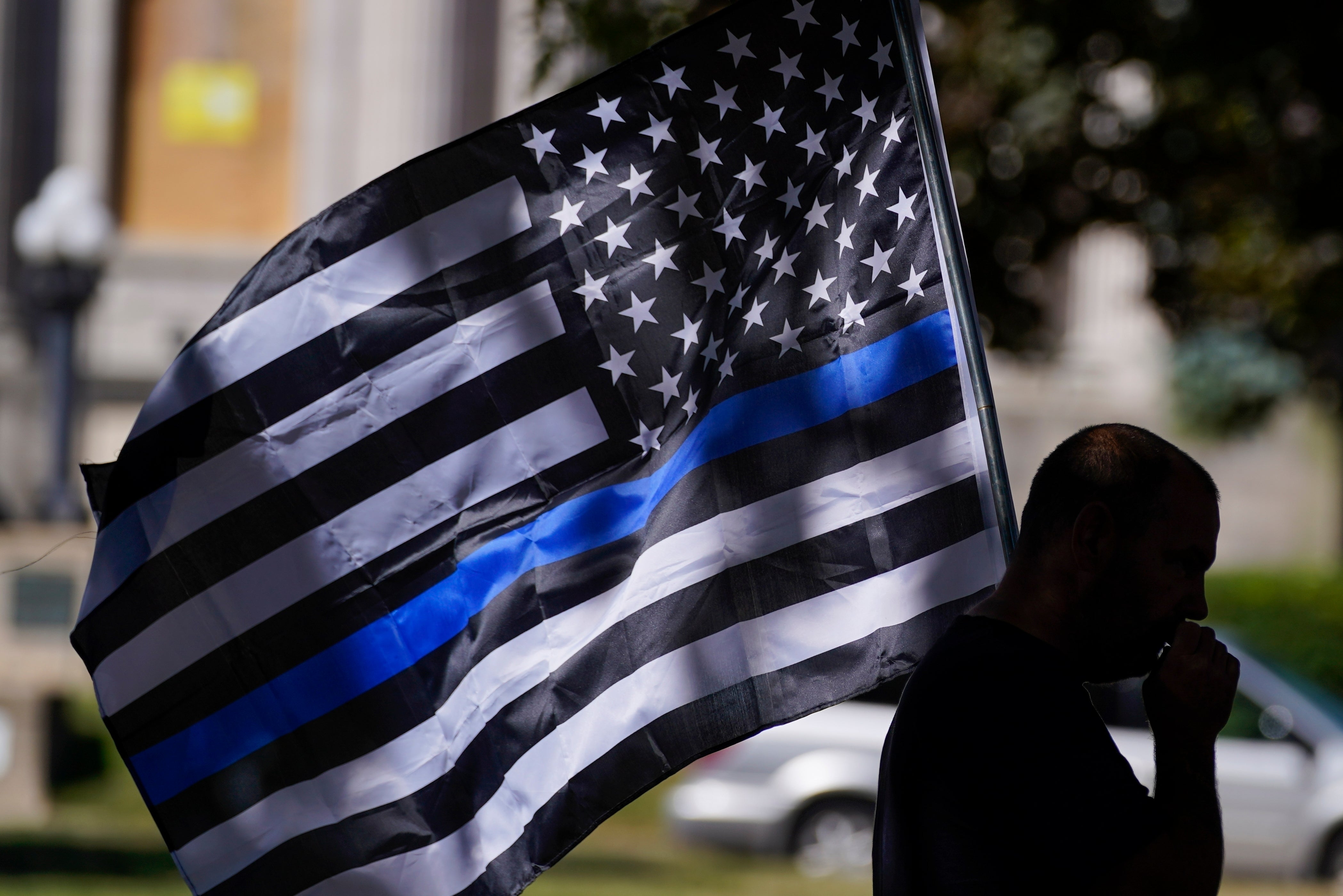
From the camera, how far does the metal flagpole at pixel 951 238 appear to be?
10.9 feet

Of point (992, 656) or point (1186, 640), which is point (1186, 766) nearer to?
point (1186, 640)

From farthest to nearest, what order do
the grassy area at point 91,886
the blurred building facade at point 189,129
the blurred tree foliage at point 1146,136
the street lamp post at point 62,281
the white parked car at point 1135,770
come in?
the blurred building facade at point 189,129 < the street lamp post at point 62,281 < the white parked car at point 1135,770 < the grassy area at point 91,886 < the blurred tree foliage at point 1146,136

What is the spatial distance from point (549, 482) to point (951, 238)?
39.7 inches

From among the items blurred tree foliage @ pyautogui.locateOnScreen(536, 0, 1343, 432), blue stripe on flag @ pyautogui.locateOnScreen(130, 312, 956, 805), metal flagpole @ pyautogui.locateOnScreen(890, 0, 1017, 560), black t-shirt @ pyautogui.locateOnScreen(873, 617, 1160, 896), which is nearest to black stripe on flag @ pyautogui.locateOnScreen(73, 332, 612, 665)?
blue stripe on flag @ pyautogui.locateOnScreen(130, 312, 956, 805)

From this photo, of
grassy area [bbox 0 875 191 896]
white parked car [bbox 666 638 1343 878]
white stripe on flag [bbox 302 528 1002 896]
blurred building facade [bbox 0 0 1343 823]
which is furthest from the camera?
blurred building facade [bbox 0 0 1343 823]

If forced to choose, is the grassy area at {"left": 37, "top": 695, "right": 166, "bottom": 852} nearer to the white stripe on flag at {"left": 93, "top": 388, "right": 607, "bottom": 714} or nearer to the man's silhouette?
the white stripe on flag at {"left": 93, "top": 388, "right": 607, "bottom": 714}

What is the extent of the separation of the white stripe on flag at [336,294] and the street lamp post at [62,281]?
1103cm

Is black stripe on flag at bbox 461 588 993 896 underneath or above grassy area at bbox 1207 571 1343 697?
above

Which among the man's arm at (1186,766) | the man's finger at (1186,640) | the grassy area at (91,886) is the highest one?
the man's finger at (1186,640)

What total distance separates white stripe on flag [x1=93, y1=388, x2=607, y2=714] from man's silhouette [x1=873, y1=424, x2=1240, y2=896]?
115 centimetres

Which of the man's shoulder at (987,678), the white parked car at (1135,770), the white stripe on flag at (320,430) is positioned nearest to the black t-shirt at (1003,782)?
the man's shoulder at (987,678)

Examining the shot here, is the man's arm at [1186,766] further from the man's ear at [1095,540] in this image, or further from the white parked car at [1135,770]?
the white parked car at [1135,770]

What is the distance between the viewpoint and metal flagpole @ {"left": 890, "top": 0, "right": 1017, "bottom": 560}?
3314 millimetres

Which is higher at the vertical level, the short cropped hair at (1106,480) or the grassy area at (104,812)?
the short cropped hair at (1106,480)
